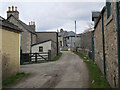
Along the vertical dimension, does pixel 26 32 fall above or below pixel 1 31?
above

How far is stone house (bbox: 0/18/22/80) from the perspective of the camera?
746 cm

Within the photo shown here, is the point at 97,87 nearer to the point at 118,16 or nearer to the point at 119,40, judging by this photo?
the point at 119,40

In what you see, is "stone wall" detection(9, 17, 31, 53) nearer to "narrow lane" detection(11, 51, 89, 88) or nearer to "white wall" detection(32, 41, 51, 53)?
"white wall" detection(32, 41, 51, 53)

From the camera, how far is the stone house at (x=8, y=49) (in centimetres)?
746

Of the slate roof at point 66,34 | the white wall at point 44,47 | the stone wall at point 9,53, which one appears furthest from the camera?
the slate roof at point 66,34

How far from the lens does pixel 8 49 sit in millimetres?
8125

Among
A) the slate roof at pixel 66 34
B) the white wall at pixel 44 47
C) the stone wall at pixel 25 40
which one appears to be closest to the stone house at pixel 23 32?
the stone wall at pixel 25 40

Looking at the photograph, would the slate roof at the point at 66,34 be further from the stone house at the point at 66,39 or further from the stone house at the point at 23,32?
the stone house at the point at 23,32

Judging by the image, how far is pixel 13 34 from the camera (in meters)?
8.84

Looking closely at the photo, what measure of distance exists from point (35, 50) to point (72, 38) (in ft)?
131

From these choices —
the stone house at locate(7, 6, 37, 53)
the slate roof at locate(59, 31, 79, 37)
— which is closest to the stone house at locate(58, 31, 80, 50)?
the slate roof at locate(59, 31, 79, 37)

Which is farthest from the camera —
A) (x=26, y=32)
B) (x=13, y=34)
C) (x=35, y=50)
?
(x=26, y=32)

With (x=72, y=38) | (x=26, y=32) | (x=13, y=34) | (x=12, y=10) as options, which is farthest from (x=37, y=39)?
(x=72, y=38)

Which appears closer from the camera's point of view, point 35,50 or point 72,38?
point 35,50
